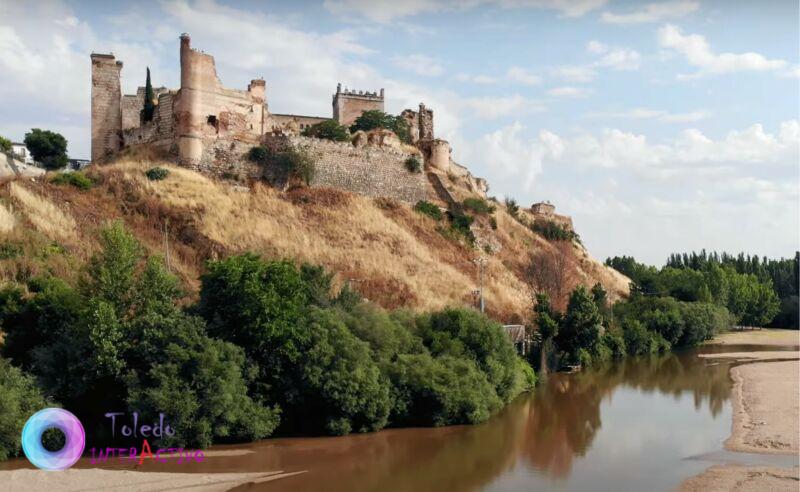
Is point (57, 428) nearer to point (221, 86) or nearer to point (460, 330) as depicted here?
point (460, 330)

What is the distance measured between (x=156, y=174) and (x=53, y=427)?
1685 cm

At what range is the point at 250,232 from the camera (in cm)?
3033

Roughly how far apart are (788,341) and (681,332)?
11305 mm

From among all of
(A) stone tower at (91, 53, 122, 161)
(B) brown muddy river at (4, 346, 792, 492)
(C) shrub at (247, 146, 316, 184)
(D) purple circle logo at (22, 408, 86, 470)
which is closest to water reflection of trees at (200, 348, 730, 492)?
(B) brown muddy river at (4, 346, 792, 492)

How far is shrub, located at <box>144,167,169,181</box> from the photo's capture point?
31.4 metres

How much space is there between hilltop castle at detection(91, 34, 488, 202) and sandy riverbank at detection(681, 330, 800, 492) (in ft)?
63.6

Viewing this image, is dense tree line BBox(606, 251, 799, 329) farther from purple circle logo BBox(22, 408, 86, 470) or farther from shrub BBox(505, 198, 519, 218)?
purple circle logo BBox(22, 408, 86, 470)

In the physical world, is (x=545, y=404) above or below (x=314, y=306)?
below

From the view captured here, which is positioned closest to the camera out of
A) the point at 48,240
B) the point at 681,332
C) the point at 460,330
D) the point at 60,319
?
the point at 60,319

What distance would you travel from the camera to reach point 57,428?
54.1ft

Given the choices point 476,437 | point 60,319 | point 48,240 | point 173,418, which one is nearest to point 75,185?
point 48,240

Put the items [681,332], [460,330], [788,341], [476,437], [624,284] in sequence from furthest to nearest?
1. [624,284]
2. [788,341]
3. [681,332]
4. [460,330]
5. [476,437]

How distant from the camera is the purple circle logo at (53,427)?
52.0ft

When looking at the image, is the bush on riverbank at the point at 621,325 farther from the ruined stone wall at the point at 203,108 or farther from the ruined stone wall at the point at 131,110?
the ruined stone wall at the point at 131,110
